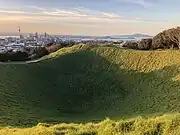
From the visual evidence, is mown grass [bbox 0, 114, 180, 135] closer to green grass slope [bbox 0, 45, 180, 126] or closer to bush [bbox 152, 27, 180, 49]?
green grass slope [bbox 0, 45, 180, 126]

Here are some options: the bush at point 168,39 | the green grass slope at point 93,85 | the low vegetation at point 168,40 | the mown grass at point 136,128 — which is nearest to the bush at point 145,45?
the low vegetation at point 168,40

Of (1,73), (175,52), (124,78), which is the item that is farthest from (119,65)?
(1,73)

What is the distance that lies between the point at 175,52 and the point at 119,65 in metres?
6.60

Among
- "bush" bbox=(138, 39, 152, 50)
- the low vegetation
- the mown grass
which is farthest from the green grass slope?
"bush" bbox=(138, 39, 152, 50)

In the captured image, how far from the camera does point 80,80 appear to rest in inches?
1599

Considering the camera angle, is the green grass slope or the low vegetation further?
the low vegetation

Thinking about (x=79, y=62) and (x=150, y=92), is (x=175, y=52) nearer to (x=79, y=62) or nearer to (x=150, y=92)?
(x=150, y=92)

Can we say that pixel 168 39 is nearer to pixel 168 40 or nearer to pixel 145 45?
pixel 168 40

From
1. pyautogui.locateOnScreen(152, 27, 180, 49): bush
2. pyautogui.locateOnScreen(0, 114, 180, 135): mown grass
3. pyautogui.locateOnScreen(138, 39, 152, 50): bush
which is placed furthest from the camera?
pyautogui.locateOnScreen(138, 39, 152, 50): bush

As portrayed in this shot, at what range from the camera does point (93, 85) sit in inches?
1550

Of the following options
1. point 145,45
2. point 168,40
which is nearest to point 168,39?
point 168,40

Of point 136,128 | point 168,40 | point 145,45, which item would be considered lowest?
point 145,45

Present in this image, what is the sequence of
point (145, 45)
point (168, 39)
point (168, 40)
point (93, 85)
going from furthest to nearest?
1. point (145, 45)
2. point (168, 40)
3. point (168, 39)
4. point (93, 85)

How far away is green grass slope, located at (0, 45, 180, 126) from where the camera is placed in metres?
30.1
